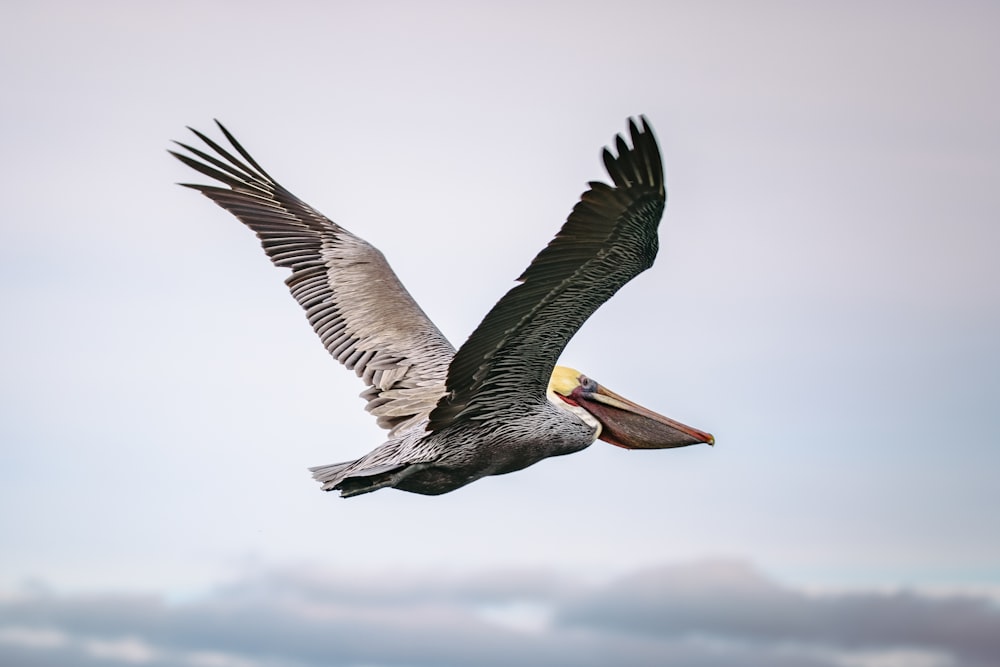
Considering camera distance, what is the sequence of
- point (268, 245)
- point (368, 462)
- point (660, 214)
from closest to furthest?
1. point (660, 214)
2. point (368, 462)
3. point (268, 245)

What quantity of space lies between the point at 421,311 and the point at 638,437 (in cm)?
203

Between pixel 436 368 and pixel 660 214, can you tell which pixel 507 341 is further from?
pixel 436 368

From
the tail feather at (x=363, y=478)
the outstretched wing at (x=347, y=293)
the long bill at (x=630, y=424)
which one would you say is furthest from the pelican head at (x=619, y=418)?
the tail feather at (x=363, y=478)

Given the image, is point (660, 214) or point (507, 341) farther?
point (507, 341)

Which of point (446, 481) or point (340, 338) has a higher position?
point (340, 338)

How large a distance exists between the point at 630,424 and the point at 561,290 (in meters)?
2.81

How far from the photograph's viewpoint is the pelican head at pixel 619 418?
11.0 metres

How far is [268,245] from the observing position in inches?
474

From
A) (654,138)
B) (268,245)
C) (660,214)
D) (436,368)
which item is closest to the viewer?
(654,138)

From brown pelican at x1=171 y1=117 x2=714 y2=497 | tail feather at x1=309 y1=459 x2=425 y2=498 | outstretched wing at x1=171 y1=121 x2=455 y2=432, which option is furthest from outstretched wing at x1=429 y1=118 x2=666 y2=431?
outstretched wing at x1=171 y1=121 x2=455 y2=432

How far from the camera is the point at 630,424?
11.0m

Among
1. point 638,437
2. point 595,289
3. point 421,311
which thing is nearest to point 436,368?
point 421,311

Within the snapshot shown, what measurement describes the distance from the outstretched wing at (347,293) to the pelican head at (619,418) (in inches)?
38.8

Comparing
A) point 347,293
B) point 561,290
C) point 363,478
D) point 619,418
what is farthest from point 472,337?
point 347,293
